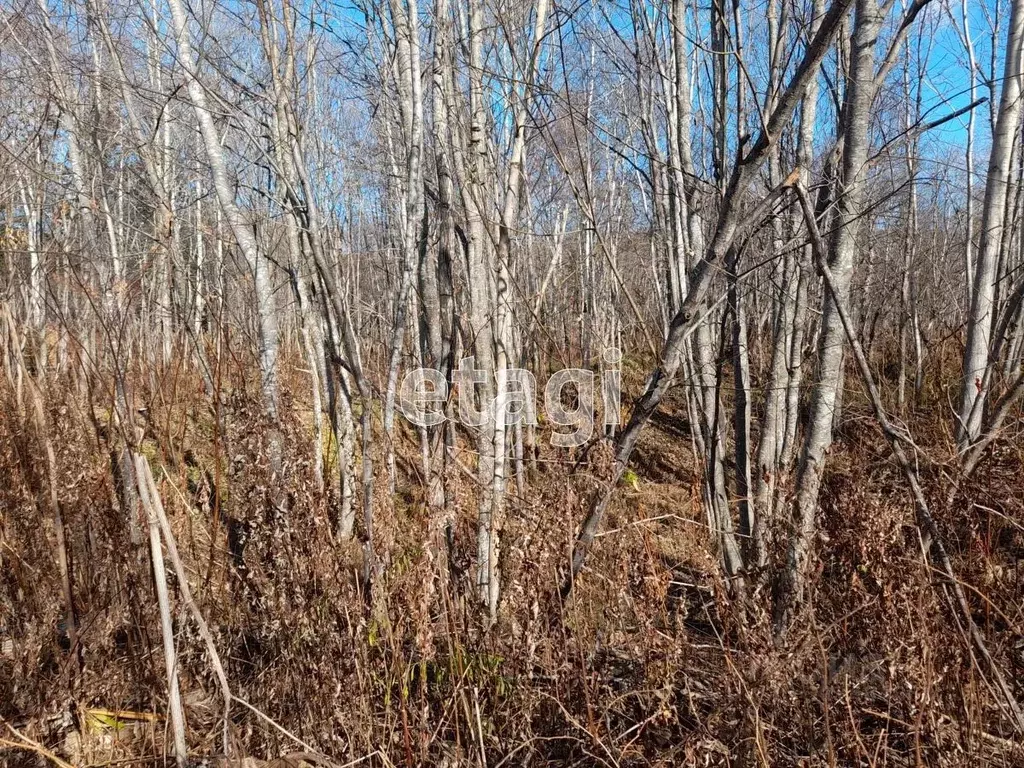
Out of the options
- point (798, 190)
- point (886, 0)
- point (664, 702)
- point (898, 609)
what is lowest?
point (664, 702)

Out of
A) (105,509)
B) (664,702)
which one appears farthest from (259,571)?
(664,702)

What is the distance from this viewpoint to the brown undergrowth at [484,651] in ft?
5.97

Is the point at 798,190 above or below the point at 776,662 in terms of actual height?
above

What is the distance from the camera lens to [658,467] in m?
7.93

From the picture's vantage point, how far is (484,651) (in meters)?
2.16

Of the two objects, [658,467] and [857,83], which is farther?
[658,467]

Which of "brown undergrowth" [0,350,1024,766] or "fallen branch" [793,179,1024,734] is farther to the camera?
"brown undergrowth" [0,350,1024,766]

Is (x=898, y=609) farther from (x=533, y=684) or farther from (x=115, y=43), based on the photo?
(x=115, y=43)

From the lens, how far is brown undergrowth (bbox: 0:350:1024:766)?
5.97ft


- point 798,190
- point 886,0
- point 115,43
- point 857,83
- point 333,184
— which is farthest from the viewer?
point 333,184

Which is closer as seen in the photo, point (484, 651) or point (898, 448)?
point (898, 448)

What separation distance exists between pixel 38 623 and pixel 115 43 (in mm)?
3184

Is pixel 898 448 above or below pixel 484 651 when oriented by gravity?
above

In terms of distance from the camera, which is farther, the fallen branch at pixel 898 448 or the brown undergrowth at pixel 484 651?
the brown undergrowth at pixel 484 651
